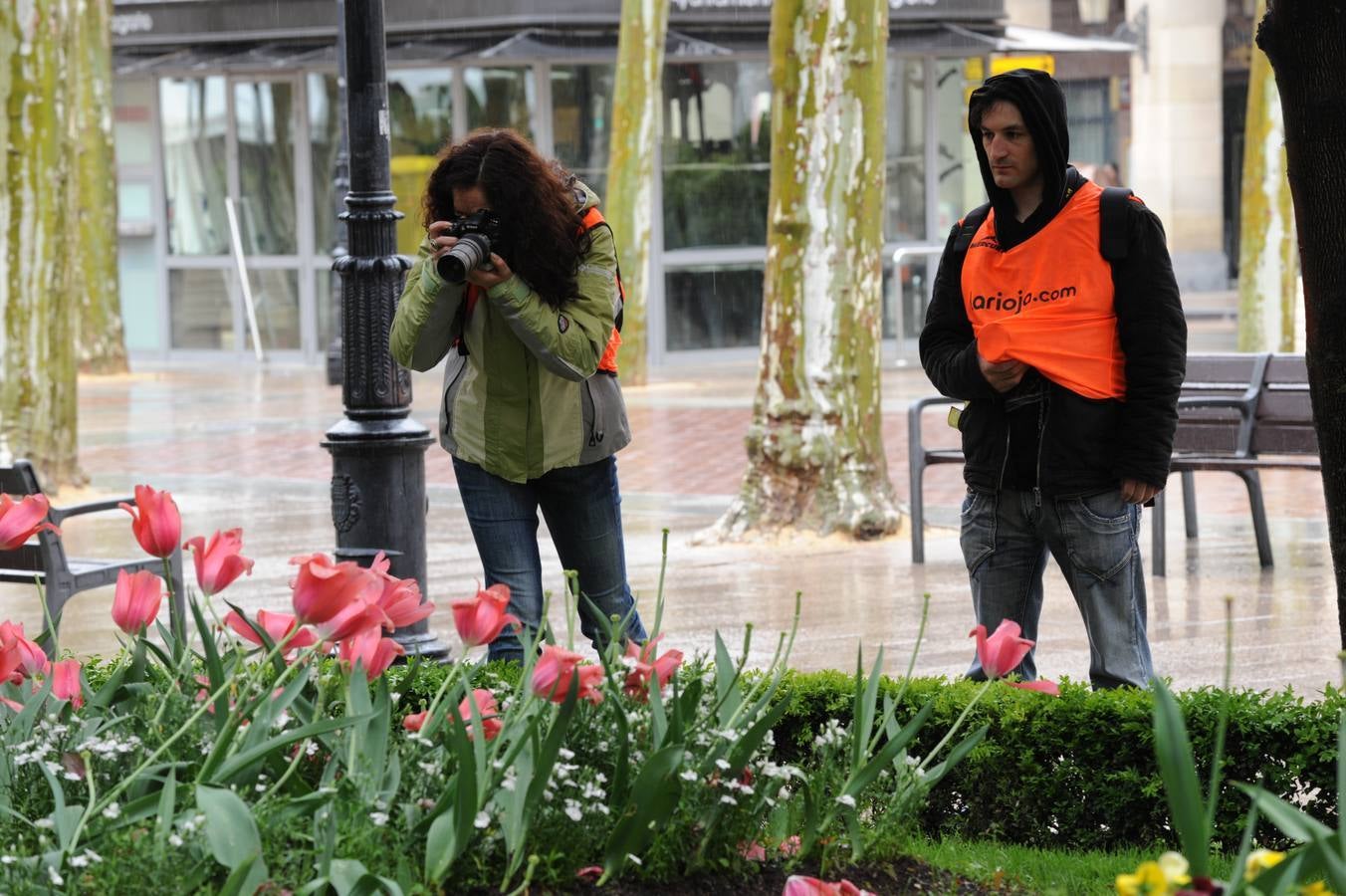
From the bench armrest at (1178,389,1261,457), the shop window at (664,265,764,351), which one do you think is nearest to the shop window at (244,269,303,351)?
the shop window at (664,265,764,351)

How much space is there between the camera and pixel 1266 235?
20.6 m

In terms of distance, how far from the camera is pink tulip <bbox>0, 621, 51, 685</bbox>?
3.65 meters

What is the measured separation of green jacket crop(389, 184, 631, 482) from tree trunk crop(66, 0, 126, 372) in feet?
64.2

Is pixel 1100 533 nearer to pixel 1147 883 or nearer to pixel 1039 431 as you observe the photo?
pixel 1039 431

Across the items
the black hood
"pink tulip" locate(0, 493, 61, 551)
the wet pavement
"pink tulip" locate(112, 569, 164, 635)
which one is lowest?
Result: the wet pavement

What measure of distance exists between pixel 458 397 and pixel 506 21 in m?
19.6

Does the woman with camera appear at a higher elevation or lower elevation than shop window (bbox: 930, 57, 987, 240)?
lower

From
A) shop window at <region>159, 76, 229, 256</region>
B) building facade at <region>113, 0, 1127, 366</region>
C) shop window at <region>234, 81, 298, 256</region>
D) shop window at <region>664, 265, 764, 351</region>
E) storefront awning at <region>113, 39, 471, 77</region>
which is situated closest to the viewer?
storefront awning at <region>113, 39, 471, 77</region>

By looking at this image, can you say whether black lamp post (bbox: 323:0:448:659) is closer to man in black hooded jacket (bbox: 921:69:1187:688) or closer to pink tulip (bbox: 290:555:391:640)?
man in black hooded jacket (bbox: 921:69:1187:688)

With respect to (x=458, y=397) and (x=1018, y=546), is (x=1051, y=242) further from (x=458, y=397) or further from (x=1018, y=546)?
(x=458, y=397)

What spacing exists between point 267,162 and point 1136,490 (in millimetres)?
22947

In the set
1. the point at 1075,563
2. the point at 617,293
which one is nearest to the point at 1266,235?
the point at 617,293

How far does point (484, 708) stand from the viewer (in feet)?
11.7

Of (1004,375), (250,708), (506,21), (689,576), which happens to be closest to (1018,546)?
(1004,375)
